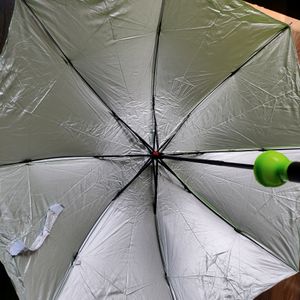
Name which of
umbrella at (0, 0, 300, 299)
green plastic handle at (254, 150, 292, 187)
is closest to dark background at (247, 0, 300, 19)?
umbrella at (0, 0, 300, 299)

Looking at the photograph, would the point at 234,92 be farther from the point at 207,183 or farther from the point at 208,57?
the point at 207,183

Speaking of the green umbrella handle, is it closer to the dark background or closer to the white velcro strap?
the white velcro strap

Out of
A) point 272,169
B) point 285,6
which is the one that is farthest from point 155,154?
point 285,6

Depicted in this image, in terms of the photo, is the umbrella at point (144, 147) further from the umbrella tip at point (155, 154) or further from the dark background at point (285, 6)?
the dark background at point (285, 6)

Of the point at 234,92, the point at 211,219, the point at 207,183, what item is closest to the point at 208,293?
the point at 211,219

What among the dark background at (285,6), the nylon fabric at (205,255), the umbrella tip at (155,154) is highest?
the dark background at (285,6)

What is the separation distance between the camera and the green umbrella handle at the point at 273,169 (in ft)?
1.88

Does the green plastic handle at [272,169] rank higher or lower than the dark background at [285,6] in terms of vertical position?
lower

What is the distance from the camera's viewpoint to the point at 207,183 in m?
1.15

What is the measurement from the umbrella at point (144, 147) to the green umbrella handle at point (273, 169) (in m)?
0.37

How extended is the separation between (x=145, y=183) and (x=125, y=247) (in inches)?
7.5

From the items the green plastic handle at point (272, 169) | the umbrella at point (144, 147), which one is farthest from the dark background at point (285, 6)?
the green plastic handle at point (272, 169)

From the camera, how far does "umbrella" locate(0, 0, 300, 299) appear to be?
3.19 feet

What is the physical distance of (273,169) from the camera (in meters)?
0.60
